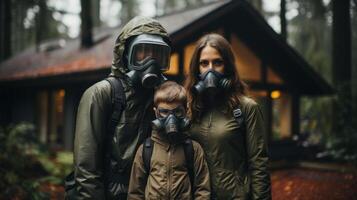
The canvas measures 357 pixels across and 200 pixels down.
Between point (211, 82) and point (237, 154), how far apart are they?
0.64 meters

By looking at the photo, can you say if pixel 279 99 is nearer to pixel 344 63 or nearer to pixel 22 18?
pixel 344 63

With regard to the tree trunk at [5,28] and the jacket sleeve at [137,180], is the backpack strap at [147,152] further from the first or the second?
the tree trunk at [5,28]

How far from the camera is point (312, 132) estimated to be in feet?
54.0

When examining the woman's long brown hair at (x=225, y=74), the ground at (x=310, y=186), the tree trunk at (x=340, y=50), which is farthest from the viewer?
the tree trunk at (x=340, y=50)

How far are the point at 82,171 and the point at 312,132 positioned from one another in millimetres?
15387

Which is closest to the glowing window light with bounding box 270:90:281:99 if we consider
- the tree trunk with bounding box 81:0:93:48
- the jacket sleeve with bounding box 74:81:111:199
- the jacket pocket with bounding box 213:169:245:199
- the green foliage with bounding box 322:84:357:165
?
the green foliage with bounding box 322:84:357:165

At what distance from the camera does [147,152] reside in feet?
9.29

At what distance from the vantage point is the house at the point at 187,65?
9.68m

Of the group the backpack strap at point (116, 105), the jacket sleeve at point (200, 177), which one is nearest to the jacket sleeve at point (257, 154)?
the jacket sleeve at point (200, 177)

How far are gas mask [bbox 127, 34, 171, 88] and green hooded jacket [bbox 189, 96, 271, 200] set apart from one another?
1.94ft

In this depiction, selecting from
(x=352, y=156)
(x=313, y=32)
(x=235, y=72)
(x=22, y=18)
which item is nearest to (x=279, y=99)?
(x=352, y=156)

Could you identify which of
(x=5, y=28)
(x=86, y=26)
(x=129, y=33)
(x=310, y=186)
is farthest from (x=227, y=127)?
(x=5, y=28)

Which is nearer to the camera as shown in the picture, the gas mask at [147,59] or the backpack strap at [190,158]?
the backpack strap at [190,158]

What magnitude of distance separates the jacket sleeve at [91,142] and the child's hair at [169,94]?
0.39m
